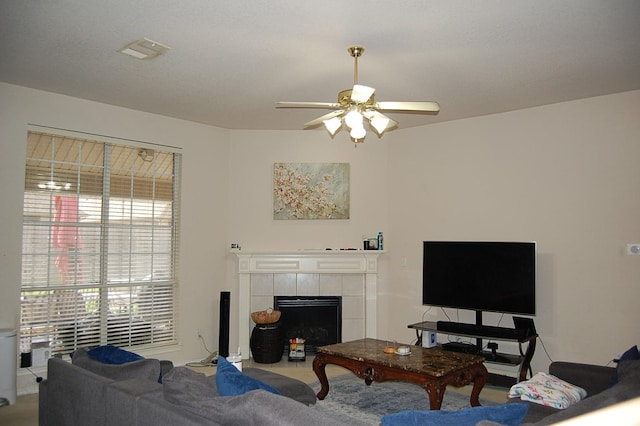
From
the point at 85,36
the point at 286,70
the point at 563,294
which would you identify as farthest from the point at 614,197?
the point at 85,36

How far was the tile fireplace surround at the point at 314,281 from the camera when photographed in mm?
6430

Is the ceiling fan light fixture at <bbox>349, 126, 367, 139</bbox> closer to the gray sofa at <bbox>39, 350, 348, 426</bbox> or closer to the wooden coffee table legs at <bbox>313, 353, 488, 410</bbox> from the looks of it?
the wooden coffee table legs at <bbox>313, 353, 488, 410</bbox>

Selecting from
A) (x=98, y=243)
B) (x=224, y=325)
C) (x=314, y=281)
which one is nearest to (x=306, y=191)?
(x=314, y=281)

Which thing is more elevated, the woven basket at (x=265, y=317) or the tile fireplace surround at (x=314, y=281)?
the tile fireplace surround at (x=314, y=281)

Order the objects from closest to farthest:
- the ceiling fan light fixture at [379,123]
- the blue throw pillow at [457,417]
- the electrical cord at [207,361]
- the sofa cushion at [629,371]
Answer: the blue throw pillow at [457,417] < the sofa cushion at [629,371] < the ceiling fan light fixture at [379,123] < the electrical cord at [207,361]

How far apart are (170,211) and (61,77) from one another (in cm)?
200

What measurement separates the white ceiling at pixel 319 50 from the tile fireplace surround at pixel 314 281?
1.95m

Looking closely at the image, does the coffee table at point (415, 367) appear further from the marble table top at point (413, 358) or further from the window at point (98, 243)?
the window at point (98, 243)

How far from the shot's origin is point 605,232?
5.01 meters

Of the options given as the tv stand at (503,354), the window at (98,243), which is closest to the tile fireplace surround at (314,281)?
the window at (98,243)

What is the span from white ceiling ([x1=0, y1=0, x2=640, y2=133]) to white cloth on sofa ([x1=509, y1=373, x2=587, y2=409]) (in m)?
2.38

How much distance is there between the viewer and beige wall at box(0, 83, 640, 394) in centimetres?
489

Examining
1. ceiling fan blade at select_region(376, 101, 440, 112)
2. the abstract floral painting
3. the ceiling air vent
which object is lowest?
the abstract floral painting

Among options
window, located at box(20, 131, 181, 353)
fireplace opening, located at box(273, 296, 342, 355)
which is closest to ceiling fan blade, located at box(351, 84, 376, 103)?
window, located at box(20, 131, 181, 353)
